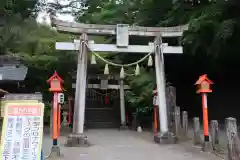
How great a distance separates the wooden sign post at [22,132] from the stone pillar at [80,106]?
508cm

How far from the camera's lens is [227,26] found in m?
11.3

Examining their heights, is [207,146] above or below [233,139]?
below

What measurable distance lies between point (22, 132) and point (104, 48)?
21.9 feet

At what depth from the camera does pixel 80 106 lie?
36.5 ft

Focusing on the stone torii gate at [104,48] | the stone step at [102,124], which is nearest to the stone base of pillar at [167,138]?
the stone torii gate at [104,48]

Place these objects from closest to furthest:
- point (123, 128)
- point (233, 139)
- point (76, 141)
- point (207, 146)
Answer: point (233, 139), point (207, 146), point (76, 141), point (123, 128)

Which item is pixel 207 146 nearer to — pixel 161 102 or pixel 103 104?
pixel 161 102

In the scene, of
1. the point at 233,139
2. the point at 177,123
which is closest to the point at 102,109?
the point at 177,123

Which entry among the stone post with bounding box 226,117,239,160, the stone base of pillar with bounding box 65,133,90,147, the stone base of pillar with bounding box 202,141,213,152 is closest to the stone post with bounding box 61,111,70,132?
the stone base of pillar with bounding box 65,133,90,147

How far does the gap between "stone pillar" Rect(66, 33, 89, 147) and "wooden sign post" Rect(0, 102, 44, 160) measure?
16.7ft

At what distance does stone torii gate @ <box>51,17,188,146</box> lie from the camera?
11.0 m

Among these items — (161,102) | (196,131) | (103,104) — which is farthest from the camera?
(103,104)

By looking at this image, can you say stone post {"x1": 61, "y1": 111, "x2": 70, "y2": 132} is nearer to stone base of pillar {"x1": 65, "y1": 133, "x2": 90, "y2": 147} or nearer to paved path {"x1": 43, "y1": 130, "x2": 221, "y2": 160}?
paved path {"x1": 43, "y1": 130, "x2": 221, "y2": 160}

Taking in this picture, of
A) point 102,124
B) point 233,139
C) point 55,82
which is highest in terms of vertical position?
point 55,82
